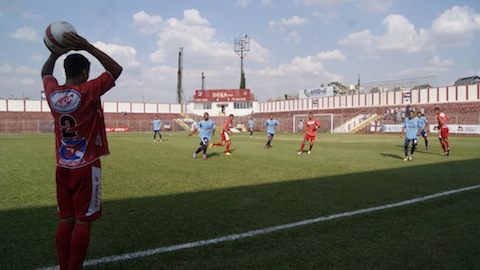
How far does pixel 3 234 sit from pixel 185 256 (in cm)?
270

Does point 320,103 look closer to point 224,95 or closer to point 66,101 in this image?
point 224,95

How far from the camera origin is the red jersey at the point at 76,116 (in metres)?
3.01

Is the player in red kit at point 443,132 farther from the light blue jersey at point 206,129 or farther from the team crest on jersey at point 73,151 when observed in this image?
the team crest on jersey at point 73,151

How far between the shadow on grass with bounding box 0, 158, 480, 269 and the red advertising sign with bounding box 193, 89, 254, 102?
73.0m

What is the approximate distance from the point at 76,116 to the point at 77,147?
284 mm

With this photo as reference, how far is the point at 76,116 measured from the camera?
3.05m

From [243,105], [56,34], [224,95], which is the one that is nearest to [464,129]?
[56,34]

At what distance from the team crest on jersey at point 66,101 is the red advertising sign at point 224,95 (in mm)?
78278

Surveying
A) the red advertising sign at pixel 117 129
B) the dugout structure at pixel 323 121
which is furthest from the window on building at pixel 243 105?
the red advertising sign at pixel 117 129

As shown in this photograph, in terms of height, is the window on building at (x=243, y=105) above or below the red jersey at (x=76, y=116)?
above

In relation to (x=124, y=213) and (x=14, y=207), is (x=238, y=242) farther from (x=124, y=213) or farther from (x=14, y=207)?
(x=14, y=207)

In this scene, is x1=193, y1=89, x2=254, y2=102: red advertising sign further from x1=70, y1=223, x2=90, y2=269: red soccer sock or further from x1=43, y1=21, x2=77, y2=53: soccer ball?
x1=70, y1=223, x2=90, y2=269: red soccer sock

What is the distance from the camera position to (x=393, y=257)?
3840 millimetres

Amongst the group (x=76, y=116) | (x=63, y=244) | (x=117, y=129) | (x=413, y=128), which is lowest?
(x=63, y=244)
